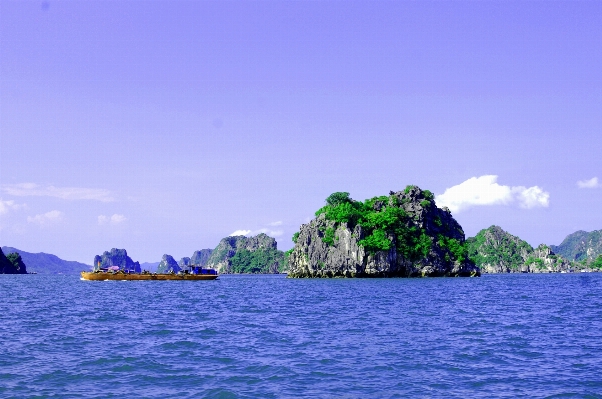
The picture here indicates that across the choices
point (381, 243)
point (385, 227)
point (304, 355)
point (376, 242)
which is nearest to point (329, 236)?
point (376, 242)

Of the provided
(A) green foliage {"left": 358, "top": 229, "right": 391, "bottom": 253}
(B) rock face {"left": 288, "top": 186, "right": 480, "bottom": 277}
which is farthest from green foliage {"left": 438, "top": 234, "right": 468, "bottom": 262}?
(A) green foliage {"left": 358, "top": 229, "right": 391, "bottom": 253}

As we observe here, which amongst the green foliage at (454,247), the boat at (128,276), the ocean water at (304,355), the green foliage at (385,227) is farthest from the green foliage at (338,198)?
the ocean water at (304,355)

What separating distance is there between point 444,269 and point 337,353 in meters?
121

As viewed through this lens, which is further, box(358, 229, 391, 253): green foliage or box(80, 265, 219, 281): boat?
box(358, 229, 391, 253): green foliage

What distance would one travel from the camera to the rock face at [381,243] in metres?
130

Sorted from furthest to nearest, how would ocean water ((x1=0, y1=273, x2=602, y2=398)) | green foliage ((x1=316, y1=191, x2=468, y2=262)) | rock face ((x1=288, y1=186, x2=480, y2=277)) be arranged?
green foliage ((x1=316, y1=191, x2=468, y2=262)) → rock face ((x1=288, y1=186, x2=480, y2=277)) → ocean water ((x1=0, y1=273, x2=602, y2=398))

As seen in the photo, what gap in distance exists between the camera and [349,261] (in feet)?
424

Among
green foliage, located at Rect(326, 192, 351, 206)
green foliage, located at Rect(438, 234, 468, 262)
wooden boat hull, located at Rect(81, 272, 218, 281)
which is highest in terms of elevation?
green foliage, located at Rect(326, 192, 351, 206)

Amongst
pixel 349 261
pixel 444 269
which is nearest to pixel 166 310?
pixel 349 261

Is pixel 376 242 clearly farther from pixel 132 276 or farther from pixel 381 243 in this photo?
pixel 132 276

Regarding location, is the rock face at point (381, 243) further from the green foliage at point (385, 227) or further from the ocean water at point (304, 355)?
the ocean water at point (304, 355)

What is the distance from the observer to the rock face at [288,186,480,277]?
130000 mm

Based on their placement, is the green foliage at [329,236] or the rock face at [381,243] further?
the green foliage at [329,236]

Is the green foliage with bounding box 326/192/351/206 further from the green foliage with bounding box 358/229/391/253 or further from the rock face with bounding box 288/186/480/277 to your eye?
the green foliage with bounding box 358/229/391/253
